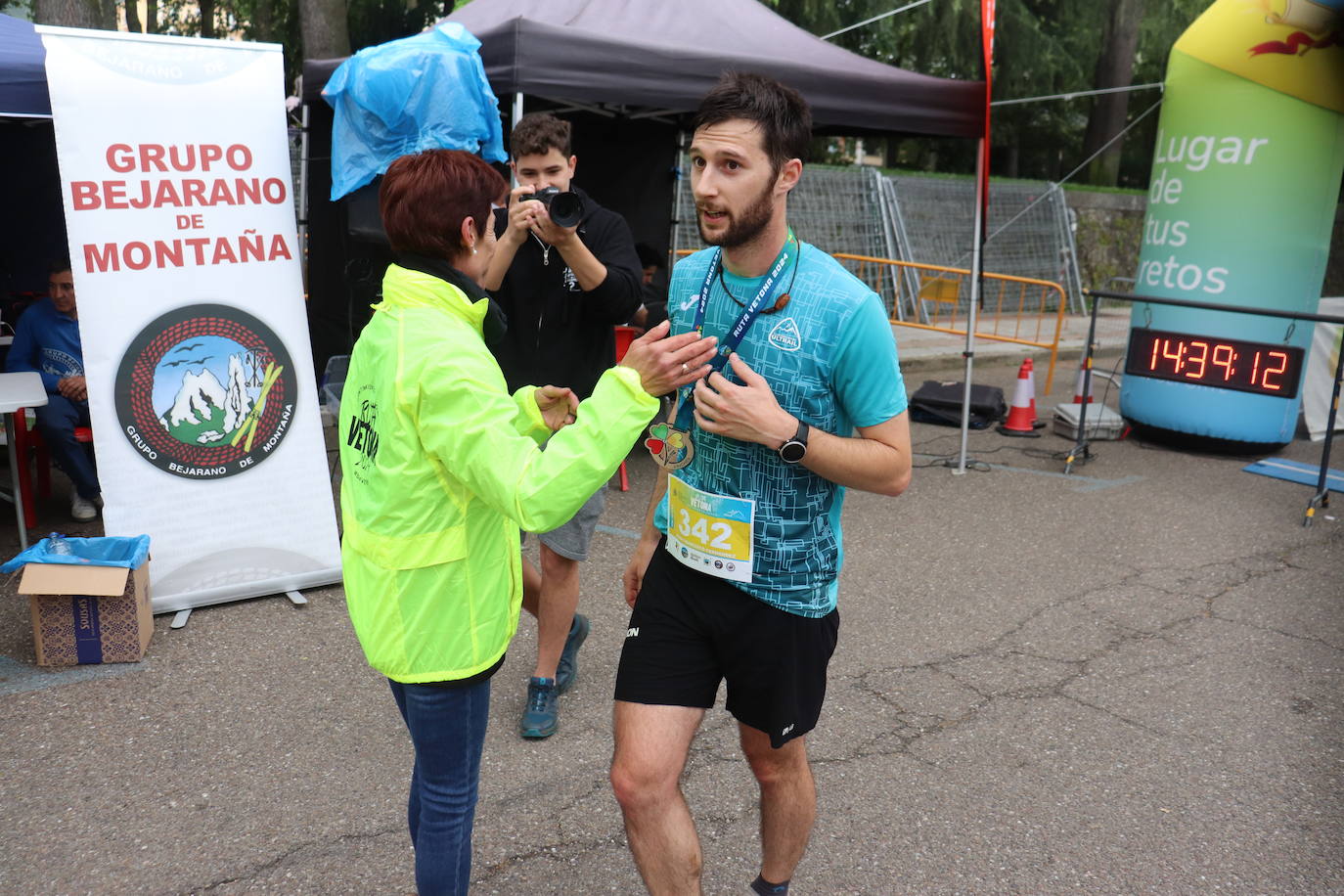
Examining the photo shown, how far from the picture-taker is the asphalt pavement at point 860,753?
2920mm

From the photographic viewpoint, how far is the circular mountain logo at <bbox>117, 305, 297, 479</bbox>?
4.38 meters

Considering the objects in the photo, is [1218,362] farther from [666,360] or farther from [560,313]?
[666,360]

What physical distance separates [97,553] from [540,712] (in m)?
1.89

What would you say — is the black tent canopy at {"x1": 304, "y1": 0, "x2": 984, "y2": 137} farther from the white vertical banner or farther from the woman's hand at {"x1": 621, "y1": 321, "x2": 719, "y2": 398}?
the woman's hand at {"x1": 621, "y1": 321, "x2": 719, "y2": 398}

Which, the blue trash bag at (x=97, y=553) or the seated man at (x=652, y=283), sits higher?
the seated man at (x=652, y=283)

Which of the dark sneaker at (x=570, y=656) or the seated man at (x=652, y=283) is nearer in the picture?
the dark sneaker at (x=570, y=656)

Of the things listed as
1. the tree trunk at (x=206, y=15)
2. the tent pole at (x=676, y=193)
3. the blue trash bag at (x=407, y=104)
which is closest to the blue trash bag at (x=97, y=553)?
the blue trash bag at (x=407, y=104)

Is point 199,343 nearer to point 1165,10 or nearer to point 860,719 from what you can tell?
point 860,719

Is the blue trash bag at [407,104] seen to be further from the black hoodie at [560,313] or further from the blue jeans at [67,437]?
the blue jeans at [67,437]

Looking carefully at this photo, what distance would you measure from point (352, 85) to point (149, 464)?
1.92 metres

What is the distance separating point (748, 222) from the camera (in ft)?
7.22

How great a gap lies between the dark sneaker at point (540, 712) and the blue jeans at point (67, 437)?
3379 mm

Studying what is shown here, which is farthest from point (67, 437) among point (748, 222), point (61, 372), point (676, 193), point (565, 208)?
point (676, 193)

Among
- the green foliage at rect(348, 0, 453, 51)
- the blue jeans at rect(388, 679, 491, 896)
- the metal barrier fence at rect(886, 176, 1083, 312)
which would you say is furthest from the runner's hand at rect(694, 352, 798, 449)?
the green foliage at rect(348, 0, 453, 51)
